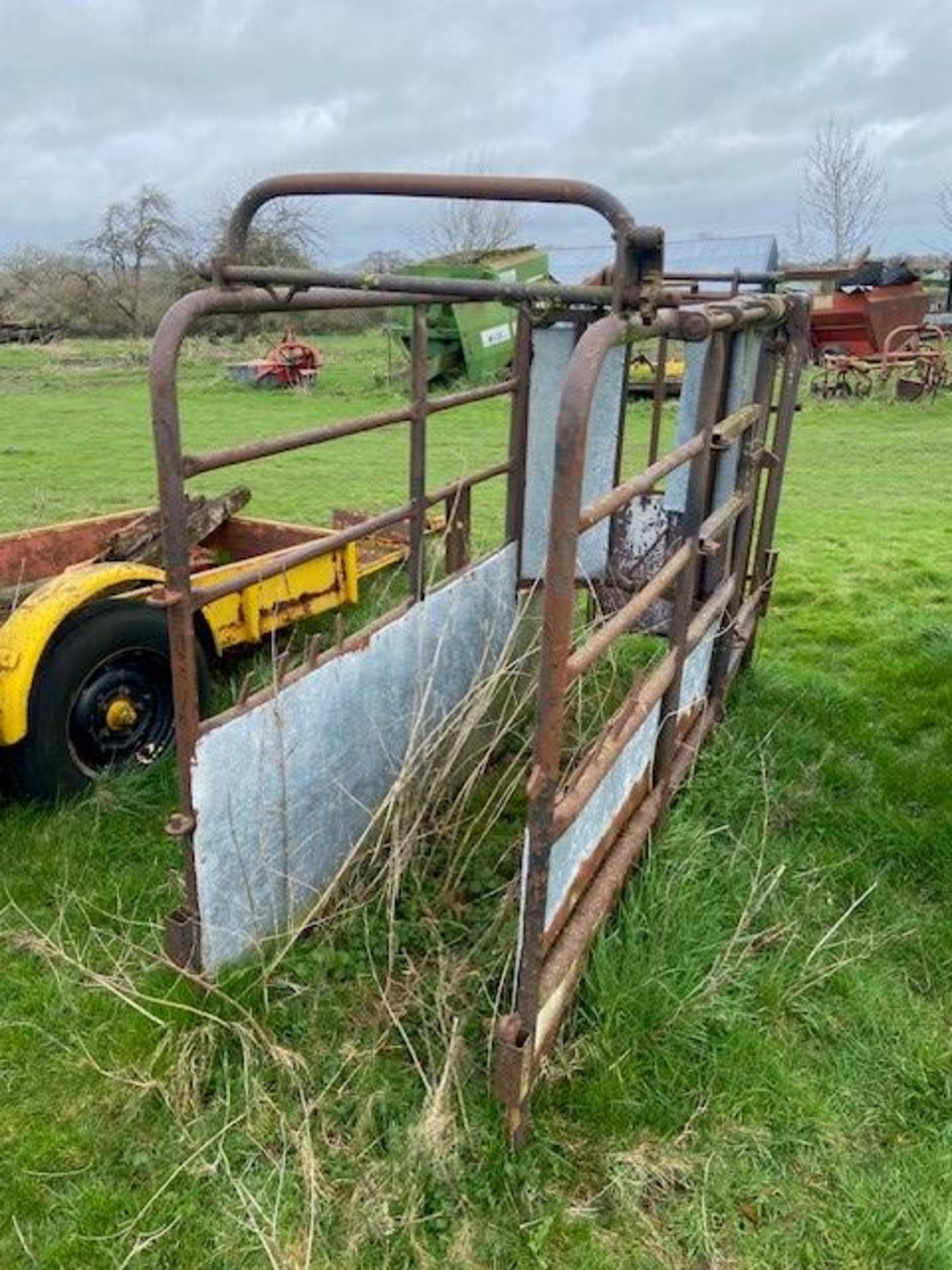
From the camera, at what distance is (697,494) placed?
2.53m

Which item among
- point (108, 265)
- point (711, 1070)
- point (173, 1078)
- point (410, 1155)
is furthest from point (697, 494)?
point (108, 265)

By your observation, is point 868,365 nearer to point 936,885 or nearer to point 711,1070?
point 936,885

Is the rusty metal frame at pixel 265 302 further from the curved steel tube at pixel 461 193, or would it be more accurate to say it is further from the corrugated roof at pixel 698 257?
the corrugated roof at pixel 698 257

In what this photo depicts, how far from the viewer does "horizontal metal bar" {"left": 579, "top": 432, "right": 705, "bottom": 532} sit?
6.00ft

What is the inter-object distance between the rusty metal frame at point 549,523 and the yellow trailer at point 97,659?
525 mm

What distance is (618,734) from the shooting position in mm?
2238

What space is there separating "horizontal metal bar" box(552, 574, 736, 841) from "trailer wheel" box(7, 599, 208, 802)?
1.49 meters

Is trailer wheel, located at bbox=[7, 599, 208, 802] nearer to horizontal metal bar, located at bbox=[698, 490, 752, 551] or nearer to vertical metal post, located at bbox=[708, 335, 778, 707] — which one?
horizontal metal bar, located at bbox=[698, 490, 752, 551]

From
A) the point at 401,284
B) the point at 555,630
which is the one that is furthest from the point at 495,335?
the point at 555,630

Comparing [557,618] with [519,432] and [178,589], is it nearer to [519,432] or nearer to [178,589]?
[178,589]

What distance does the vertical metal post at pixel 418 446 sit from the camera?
2.85 m

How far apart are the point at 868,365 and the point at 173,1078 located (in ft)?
48.1

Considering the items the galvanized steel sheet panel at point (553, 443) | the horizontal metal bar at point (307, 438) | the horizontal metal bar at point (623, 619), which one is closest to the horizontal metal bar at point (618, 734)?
the horizontal metal bar at point (623, 619)

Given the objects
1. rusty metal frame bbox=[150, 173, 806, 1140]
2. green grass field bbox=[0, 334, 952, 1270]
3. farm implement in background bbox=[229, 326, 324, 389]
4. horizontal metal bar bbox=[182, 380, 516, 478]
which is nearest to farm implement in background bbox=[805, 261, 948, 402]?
farm implement in background bbox=[229, 326, 324, 389]
